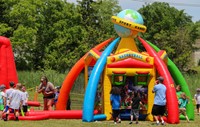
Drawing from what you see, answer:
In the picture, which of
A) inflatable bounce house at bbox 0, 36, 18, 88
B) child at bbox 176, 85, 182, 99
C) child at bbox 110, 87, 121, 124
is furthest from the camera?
inflatable bounce house at bbox 0, 36, 18, 88

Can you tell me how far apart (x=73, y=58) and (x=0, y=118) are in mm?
31087

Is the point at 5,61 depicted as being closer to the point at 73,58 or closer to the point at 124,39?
the point at 124,39

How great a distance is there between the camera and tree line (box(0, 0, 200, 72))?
45812mm

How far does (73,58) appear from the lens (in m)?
46.6

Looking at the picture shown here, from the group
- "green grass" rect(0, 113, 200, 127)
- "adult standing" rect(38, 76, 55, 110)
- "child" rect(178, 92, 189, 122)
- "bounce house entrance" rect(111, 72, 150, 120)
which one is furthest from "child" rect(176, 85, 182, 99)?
"adult standing" rect(38, 76, 55, 110)

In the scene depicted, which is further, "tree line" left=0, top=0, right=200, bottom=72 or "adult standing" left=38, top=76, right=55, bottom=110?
"tree line" left=0, top=0, right=200, bottom=72

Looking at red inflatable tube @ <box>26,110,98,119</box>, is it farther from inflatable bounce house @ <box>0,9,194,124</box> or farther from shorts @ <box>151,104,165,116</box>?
shorts @ <box>151,104,165,116</box>

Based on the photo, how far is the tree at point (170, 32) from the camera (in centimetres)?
5034

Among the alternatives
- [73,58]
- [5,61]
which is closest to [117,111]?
[5,61]

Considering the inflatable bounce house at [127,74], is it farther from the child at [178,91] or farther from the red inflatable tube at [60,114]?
the red inflatable tube at [60,114]

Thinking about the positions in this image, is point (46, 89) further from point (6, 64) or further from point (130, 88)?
point (130, 88)

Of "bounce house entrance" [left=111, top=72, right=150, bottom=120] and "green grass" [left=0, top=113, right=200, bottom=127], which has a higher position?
"bounce house entrance" [left=111, top=72, right=150, bottom=120]

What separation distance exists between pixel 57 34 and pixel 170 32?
1243cm

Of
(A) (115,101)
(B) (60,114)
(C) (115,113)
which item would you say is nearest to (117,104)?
(A) (115,101)
